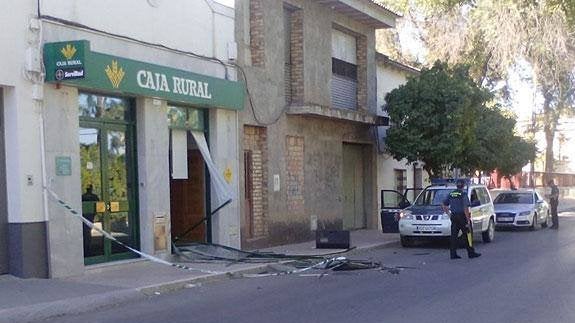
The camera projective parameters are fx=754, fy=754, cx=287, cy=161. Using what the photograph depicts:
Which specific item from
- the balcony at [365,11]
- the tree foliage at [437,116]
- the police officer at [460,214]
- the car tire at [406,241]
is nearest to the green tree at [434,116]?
the tree foliage at [437,116]

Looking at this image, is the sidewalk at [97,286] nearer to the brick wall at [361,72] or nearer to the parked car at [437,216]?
the parked car at [437,216]

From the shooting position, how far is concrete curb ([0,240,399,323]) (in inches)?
376

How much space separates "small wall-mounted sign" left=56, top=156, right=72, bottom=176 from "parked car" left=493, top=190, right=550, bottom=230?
16.8m

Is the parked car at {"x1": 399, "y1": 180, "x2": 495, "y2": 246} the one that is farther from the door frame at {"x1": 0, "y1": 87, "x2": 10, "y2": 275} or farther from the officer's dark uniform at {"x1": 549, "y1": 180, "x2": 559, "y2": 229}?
the door frame at {"x1": 0, "y1": 87, "x2": 10, "y2": 275}

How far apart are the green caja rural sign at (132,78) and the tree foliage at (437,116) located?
7685 mm

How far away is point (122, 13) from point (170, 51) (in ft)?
5.01

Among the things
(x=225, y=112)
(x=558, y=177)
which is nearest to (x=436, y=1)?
(x=225, y=112)

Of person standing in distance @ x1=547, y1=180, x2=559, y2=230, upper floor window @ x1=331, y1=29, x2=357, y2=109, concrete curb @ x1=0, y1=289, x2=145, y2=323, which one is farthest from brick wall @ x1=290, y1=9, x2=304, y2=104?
person standing in distance @ x1=547, y1=180, x2=559, y2=230

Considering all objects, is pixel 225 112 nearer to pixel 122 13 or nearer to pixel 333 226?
pixel 122 13

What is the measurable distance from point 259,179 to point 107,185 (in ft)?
17.4

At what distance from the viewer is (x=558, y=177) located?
186 ft

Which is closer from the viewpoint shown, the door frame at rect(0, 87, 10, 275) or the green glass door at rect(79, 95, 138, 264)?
the door frame at rect(0, 87, 10, 275)

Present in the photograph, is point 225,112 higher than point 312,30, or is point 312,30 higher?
point 312,30

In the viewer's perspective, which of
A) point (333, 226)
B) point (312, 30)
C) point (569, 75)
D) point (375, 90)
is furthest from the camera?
point (569, 75)
